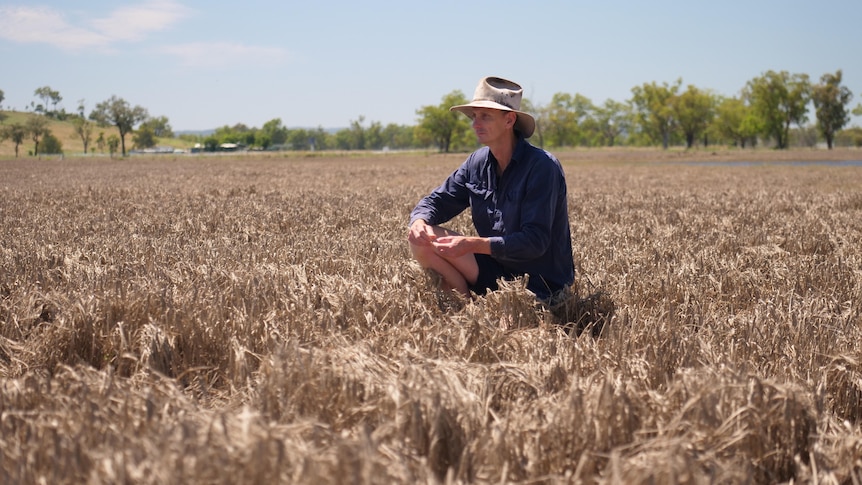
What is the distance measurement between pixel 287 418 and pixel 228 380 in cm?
72

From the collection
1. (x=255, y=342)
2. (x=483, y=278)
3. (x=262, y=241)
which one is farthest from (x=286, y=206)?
(x=255, y=342)

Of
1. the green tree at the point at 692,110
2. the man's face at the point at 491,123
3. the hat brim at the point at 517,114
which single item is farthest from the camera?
the green tree at the point at 692,110

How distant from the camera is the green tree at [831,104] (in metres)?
99.8

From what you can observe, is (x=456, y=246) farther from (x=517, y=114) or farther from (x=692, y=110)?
(x=692, y=110)

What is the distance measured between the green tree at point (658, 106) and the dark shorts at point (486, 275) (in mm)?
115077

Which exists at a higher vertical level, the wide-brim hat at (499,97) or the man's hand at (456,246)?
the wide-brim hat at (499,97)

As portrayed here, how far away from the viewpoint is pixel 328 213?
35.1 feet

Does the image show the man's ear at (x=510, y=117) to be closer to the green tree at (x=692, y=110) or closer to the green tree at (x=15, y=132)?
the green tree at (x=15, y=132)

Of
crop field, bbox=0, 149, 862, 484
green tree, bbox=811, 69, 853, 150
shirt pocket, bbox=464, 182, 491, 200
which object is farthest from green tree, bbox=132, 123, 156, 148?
shirt pocket, bbox=464, 182, 491, 200

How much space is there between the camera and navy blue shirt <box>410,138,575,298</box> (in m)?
4.27

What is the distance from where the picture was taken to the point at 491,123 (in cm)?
443

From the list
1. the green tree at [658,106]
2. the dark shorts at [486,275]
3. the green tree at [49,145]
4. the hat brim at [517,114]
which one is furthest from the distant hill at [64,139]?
the hat brim at [517,114]

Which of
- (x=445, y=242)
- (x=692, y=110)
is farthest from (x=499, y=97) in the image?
(x=692, y=110)

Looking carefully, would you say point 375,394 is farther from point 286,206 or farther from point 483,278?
point 286,206
